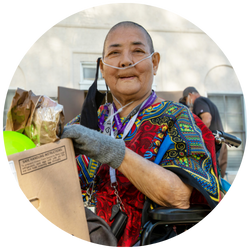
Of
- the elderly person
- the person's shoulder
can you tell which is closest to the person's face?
the elderly person

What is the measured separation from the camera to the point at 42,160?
0.81 meters

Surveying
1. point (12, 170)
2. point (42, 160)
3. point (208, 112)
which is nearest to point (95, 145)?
point (42, 160)

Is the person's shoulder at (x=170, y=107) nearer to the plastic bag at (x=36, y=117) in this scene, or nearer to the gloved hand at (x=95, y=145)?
the gloved hand at (x=95, y=145)

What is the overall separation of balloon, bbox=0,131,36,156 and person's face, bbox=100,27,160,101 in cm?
70

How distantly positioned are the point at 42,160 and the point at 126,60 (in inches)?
31.2

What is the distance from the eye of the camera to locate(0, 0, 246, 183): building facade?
1694 mm

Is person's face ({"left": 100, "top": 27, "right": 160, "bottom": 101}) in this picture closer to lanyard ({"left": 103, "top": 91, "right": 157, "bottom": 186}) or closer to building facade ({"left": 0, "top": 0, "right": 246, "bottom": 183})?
lanyard ({"left": 103, "top": 91, "right": 157, "bottom": 186})

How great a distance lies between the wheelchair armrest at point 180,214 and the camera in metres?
0.91

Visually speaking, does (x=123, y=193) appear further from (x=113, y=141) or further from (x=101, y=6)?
(x=101, y=6)

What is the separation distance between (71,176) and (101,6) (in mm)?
1274

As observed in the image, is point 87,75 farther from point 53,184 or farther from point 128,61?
point 53,184

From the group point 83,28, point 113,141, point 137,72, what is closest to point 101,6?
point 83,28

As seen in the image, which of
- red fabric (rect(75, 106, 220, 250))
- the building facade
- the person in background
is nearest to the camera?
red fabric (rect(75, 106, 220, 250))

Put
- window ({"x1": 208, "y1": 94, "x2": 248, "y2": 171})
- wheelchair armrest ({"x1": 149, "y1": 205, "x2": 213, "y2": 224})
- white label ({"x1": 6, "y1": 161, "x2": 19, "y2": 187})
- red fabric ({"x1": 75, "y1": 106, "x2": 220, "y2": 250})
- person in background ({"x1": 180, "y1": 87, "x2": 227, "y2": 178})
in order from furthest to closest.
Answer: person in background ({"x1": 180, "y1": 87, "x2": 227, "y2": 178})
window ({"x1": 208, "y1": 94, "x2": 248, "y2": 171})
red fabric ({"x1": 75, "y1": 106, "x2": 220, "y2": 250})
wheelchair armrest ({"x1": 149, "y1": 205, "x2": 213, "y2": 224})
white label ({"x1": 6, "y1": 161, "x2": 19, "y2": 187})
